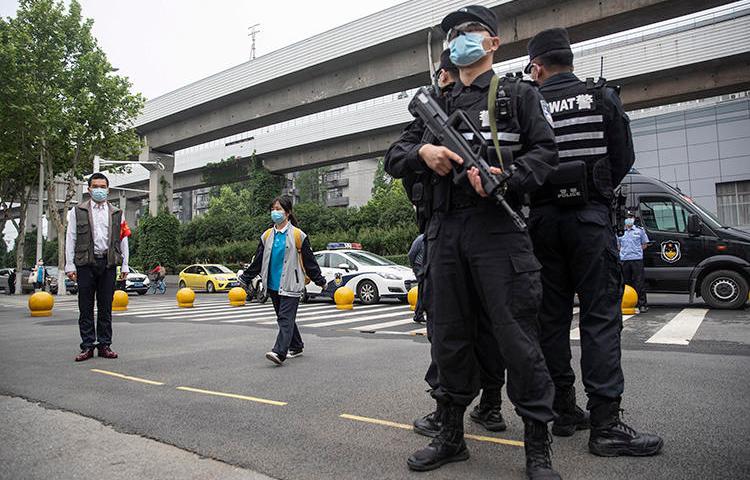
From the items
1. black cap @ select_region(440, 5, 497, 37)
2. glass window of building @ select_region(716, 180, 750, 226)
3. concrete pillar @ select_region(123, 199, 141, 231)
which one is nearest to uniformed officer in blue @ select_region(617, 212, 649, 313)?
black cap @ select_region(440, 5, 497, 37)

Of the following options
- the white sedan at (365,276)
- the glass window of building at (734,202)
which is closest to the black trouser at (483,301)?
the white sedan at (365,276)

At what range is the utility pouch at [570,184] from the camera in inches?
119

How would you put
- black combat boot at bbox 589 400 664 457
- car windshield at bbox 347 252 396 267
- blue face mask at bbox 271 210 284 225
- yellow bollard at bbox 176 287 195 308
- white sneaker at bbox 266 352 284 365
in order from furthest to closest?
1. yellow bollard at bbox 176 287 195 308
2. car windshield at bbox 347 252 396 267
3. blue face mask at bbox 271 210 284 225
4. white sneaker at bbox 266 352 284 365
5. black combat boot at bbox 589 400 664 457

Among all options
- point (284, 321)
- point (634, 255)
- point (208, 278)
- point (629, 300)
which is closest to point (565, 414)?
point (284, 321)

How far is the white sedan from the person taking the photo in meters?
14.3

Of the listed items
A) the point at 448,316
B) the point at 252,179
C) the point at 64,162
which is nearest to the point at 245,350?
the point at 448,316

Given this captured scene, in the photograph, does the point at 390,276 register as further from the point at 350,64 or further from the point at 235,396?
the point at 350,64

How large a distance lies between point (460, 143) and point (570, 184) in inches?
32.0

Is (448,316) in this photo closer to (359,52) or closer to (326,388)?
(326,388)

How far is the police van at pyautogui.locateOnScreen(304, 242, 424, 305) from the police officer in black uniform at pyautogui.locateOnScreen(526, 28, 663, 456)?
10.2 m

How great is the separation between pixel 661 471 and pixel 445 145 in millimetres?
1876

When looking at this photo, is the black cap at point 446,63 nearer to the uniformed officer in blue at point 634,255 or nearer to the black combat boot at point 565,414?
the black combat boot at point 565,414

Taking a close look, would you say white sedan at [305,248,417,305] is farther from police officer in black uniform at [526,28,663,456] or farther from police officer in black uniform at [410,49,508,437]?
police officer in black uniform at [526,28,663,456]

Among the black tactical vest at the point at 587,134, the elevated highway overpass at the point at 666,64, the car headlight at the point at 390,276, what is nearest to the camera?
the black tactical vest at the point at 587,134
